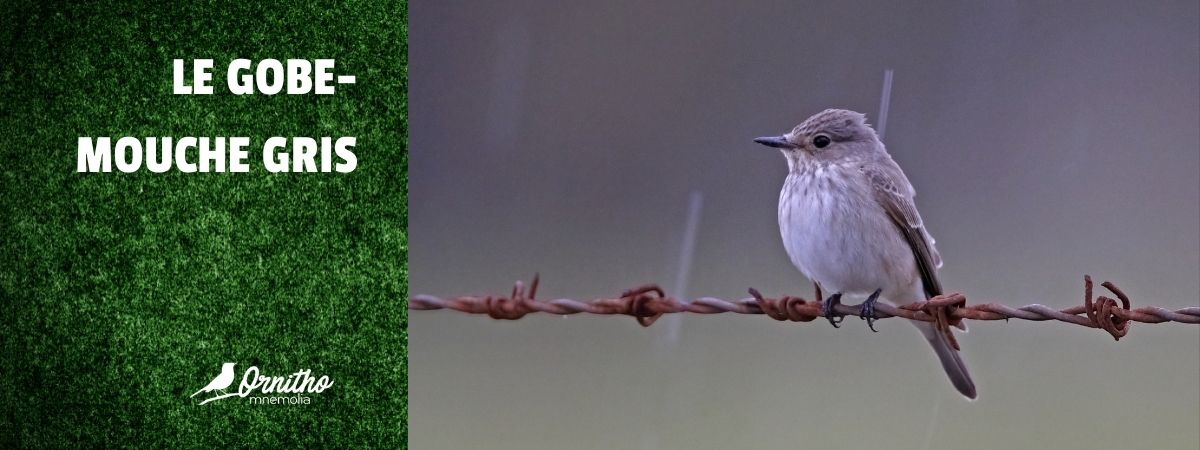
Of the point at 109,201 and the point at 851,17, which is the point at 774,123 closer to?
the point at 851,17

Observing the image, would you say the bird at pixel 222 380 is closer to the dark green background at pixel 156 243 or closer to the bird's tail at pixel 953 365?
the dark green background at pixel 156 243

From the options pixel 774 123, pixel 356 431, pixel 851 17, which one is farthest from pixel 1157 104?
pixel 356 431

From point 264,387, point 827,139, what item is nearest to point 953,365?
point 827,139

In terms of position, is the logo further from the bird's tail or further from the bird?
the bird's tail

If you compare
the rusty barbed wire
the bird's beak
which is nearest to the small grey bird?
the bird's beak

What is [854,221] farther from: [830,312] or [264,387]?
[264,387]

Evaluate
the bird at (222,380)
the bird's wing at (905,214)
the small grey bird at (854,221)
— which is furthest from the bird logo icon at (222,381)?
the bird's wing at (905,214)
